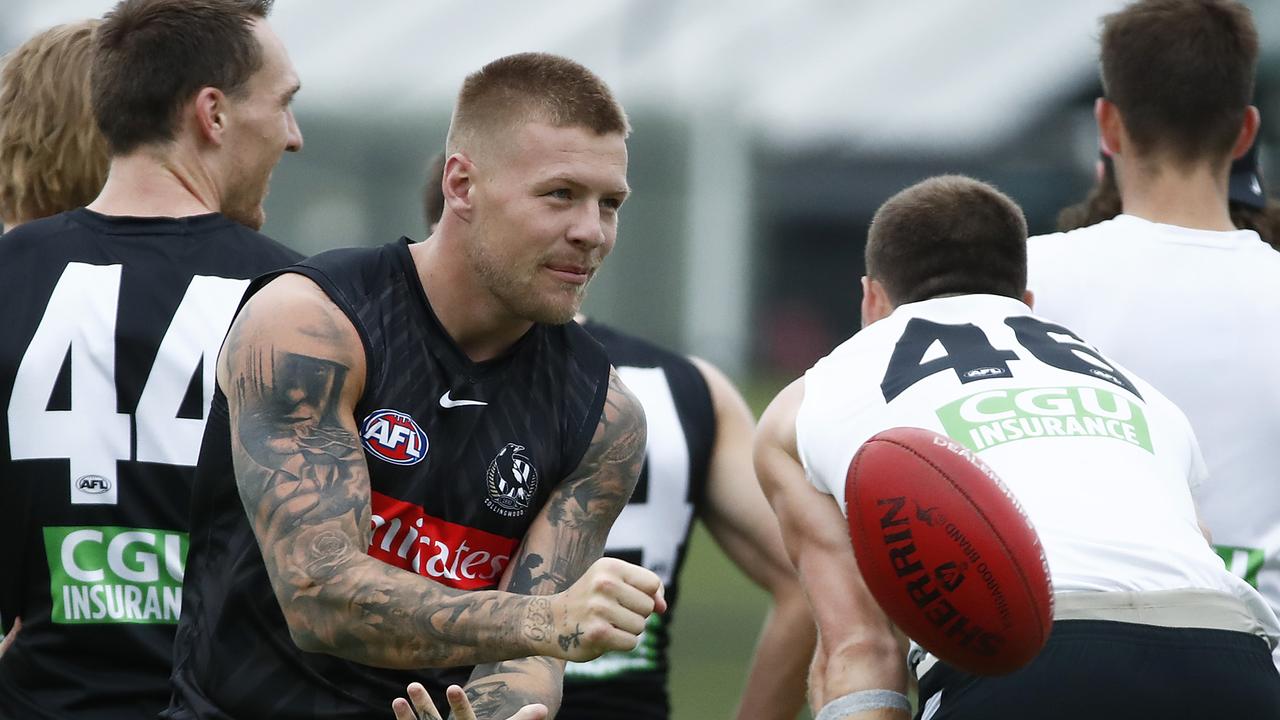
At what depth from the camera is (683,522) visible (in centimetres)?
533

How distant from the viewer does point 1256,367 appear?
14.1 ft

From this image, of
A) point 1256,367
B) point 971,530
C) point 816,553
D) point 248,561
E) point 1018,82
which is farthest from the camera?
point 1018,82

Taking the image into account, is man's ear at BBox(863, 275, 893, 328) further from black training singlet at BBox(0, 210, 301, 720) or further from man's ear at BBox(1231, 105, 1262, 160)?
black training singlet at BBox(0, 210, 301, 720)

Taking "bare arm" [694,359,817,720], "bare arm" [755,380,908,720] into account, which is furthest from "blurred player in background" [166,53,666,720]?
"bare arm" [694,359,817,720]

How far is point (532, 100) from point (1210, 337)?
1.78 meters

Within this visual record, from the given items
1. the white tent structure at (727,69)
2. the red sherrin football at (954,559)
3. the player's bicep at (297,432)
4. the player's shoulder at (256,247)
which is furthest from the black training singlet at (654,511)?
the white tent structure at (727,69)

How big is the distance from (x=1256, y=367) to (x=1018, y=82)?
2300 inches

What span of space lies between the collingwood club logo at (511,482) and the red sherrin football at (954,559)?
744mm

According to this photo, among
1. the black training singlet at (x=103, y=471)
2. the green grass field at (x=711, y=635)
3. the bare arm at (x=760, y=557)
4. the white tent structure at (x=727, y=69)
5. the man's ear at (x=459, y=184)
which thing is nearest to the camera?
the man's ear at (x=459, y=184)

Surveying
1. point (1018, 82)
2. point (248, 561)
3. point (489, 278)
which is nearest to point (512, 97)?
point (489, 278)

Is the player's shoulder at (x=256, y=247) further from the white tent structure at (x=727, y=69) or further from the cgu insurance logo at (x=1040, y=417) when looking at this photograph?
the white tent structure at (x=727, y=69)

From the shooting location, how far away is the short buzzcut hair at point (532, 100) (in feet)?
→ 12.5

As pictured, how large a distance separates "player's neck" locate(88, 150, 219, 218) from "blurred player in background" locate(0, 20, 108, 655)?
0.31m

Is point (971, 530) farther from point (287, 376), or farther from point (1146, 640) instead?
point (287, 376)
